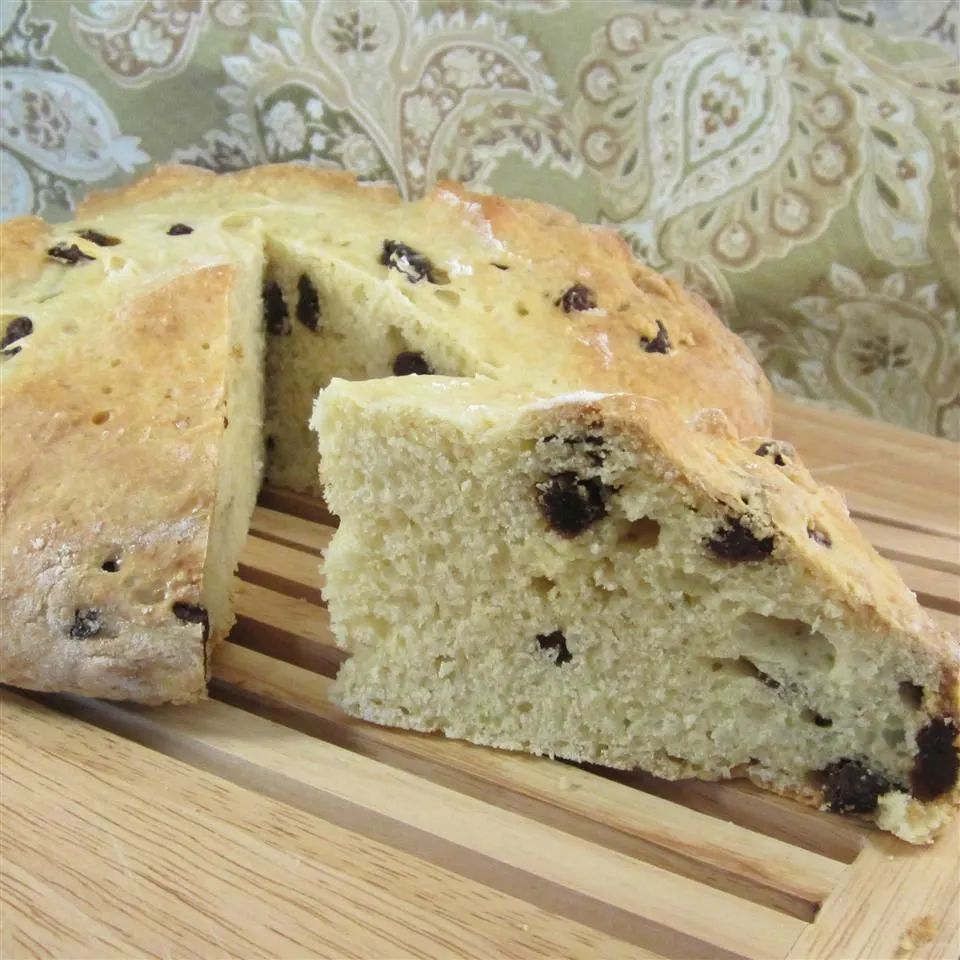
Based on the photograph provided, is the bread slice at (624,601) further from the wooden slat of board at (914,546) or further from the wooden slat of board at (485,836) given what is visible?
the wooden slat of board at (914,546)

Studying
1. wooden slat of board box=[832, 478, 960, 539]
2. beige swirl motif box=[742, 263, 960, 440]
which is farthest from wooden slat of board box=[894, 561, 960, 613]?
beige swirl motif box=[742, 263, 960, 440]

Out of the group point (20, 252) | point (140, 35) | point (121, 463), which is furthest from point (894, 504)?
point (140, 35)

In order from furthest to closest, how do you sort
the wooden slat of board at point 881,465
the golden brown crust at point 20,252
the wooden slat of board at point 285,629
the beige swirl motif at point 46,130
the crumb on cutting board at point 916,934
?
the beige swirl motif at point 46,130
the wooden slat of board at point 881,465
the golden brown crust at point 20,252
the wooden slat of board at point 285,629
the crumb on cutting board at point 916,934

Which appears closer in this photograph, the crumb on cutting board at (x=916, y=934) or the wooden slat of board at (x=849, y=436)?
the crumb on cutting board at (x=916, y=934)

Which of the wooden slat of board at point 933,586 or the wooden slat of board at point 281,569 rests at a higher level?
the wooden slat of board at point 933,586

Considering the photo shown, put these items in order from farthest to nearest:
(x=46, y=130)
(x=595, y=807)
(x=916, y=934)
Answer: (x=46, y=130) < (x=595, y=807) < (x=916, y=934)

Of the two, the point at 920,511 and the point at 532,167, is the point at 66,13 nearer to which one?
the point at 532,167

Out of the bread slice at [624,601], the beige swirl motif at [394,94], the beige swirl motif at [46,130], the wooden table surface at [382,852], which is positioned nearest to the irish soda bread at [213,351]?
the wooden table surface at [382,852]

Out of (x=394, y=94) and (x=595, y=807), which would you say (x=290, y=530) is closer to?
(x=595, y=807)
